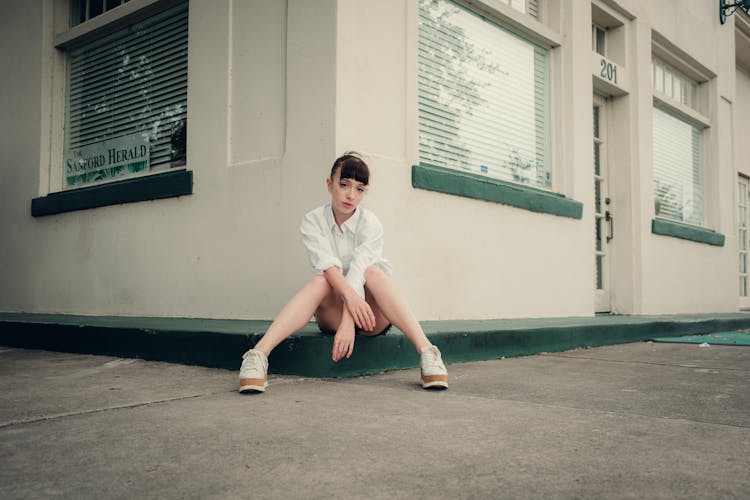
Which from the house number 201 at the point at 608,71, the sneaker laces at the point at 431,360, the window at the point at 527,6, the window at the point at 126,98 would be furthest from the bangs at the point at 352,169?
the house number 201 at the point at 608,71

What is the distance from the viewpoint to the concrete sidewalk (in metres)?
1.50

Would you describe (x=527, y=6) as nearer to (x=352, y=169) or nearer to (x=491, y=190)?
(x=491, y=190)

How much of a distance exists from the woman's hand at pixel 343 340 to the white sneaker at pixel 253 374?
305mm

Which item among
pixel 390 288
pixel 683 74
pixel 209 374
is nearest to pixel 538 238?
pixel 390 288

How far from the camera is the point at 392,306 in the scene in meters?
2.99

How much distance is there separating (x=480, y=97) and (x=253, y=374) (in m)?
3.54

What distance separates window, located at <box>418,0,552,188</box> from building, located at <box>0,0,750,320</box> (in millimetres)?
21

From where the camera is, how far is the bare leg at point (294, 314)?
2.82 m

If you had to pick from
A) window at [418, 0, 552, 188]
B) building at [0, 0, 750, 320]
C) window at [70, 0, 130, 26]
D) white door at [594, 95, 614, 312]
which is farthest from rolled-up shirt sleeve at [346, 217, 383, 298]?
white door at [594, 95, 614, 312]

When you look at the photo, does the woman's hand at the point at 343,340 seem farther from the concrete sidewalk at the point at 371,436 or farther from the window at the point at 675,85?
the window at the point at 675,85

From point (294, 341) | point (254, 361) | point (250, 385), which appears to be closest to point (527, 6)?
point (294, 341)

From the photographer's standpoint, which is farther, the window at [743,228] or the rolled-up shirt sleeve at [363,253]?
the window at [743,228]

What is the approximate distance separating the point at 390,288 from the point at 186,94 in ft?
9.49

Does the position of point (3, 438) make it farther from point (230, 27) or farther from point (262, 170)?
point (230, 27)
